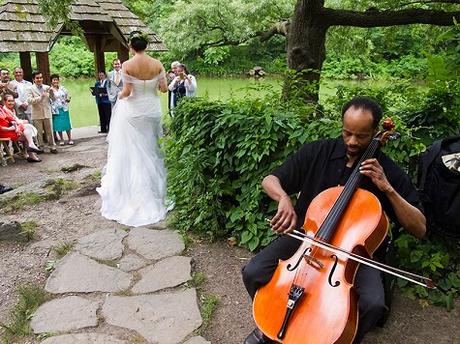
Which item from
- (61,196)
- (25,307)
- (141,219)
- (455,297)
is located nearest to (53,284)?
(25,307)

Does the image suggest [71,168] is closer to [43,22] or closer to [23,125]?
[23,125]

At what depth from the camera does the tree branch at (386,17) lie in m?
6.46

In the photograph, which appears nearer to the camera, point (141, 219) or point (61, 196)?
point (141, 219)

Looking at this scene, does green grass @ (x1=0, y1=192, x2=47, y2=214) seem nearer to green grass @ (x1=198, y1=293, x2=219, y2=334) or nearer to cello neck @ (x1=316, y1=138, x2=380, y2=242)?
green grass @ (x1=198, y1=293, x2=219, y2=334)

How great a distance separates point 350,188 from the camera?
2256 millimetres

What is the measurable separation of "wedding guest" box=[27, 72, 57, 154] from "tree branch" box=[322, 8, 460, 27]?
577 cm

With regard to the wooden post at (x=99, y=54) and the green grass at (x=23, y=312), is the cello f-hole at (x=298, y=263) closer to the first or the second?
the green grass at (x=23, y=312)

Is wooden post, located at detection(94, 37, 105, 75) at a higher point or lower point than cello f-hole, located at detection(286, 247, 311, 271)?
higher

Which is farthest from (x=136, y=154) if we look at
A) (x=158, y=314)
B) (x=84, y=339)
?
(x=84, y=339)

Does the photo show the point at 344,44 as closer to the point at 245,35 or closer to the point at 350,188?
the point at 245,35

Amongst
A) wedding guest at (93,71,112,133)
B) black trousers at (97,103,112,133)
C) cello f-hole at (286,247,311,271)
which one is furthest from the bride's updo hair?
black trousers at (97,103,112,133)

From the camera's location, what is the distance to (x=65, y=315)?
292 cm

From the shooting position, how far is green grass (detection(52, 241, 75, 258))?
12.7 feet

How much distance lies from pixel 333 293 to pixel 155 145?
381cm
